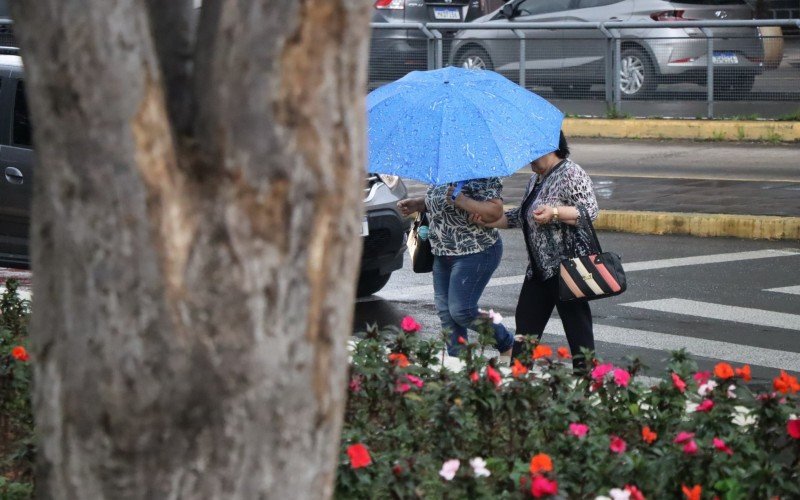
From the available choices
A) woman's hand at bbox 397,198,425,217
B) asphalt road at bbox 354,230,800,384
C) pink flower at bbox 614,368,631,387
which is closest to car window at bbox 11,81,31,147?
asphalt road at bbox 354,230,800,384

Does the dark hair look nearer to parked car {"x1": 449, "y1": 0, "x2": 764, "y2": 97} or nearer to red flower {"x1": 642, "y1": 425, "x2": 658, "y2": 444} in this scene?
red flower {"x1": 642, "y1": 425, "x2": 658, "y2": 444}

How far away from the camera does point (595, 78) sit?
61.3 feet

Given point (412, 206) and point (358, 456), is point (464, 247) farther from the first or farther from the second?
point (358, 456)

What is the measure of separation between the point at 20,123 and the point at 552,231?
4.83m

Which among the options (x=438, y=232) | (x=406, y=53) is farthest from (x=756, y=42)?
(x=438, y=232)

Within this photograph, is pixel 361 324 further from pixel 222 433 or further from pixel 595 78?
pixel 595 78

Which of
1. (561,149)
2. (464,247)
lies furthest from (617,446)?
(464,247)

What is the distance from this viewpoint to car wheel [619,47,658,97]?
18172 millimetres

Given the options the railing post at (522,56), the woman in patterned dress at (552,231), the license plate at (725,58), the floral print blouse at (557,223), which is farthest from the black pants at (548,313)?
the railing post at (522,56)

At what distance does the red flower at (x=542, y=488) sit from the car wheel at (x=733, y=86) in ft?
46.9

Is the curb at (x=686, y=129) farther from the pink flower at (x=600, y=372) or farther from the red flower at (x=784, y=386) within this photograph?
the red flower at (x=784, y=386)

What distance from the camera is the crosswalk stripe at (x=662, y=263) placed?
1009cm

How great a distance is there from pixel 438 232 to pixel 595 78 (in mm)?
12086

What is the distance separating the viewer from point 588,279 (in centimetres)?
653
